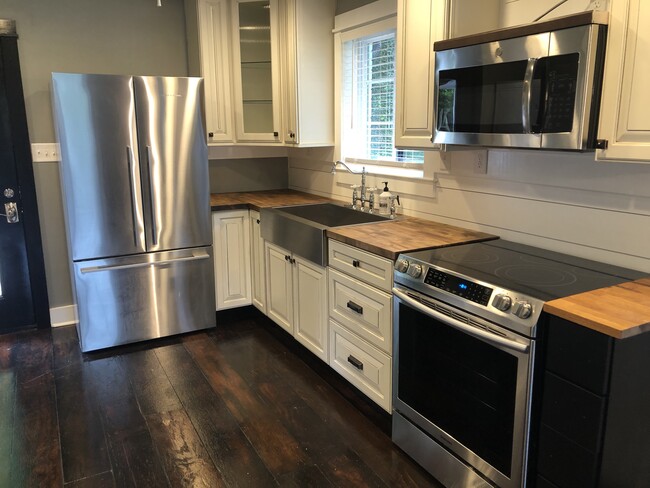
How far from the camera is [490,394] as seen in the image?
6.08ft

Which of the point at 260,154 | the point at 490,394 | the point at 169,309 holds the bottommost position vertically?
the point at 169,309

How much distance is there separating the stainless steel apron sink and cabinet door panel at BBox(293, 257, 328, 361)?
3.5 inches

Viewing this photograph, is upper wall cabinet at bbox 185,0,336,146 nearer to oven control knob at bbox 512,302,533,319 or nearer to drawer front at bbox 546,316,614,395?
oven control knob at bbox 512,302,533,319

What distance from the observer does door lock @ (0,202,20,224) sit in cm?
369

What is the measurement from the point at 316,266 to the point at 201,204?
1090mm

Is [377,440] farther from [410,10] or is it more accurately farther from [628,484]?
[410,10]

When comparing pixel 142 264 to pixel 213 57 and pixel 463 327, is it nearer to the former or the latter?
pixel 213 57

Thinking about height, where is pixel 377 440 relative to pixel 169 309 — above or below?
below

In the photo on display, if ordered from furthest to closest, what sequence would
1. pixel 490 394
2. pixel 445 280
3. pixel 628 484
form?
pixel 445 280
pixel 490 394
pixel 628 484

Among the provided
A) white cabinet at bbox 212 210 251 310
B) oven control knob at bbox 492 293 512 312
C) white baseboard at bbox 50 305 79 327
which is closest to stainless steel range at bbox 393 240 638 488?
oven control knob at bbox 492 293 512 312

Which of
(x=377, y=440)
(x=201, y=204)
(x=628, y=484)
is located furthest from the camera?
(x=201, y=204)

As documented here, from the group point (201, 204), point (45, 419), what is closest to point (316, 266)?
point (201, 204)

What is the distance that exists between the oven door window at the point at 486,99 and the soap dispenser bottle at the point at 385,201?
2.76 feet

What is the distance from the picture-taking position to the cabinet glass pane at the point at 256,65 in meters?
→ 3.76
